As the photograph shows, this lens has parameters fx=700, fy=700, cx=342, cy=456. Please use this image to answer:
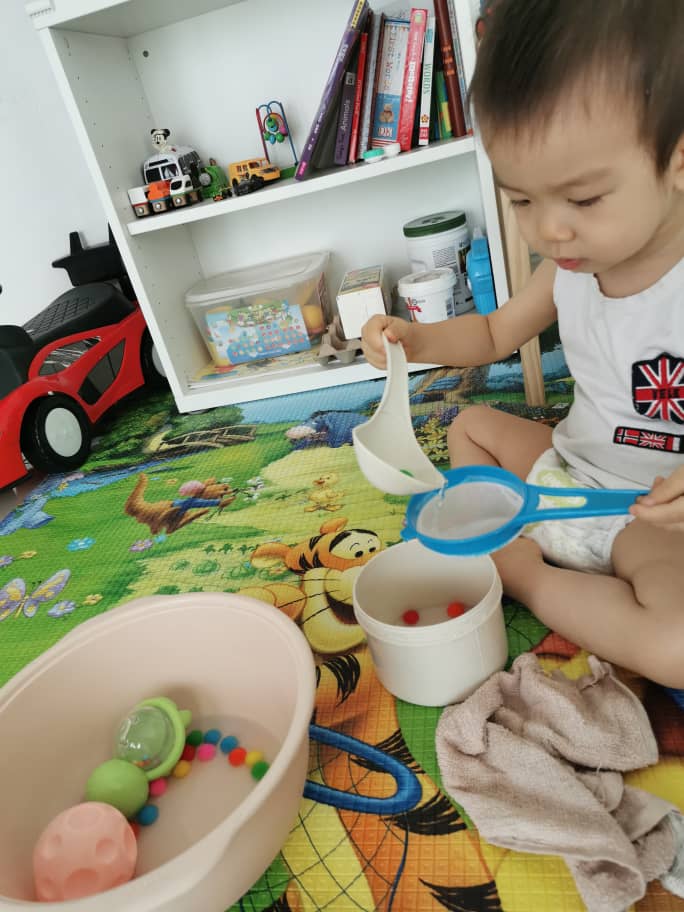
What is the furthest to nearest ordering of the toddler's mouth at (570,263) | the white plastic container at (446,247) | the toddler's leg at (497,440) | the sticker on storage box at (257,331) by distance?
the sticker on storage box at (257,331), the white plastic container at (446,247), the toddler's leg at (497,440), the toddler's mouth at (570,263)

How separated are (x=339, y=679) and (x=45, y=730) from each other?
0.80 ft

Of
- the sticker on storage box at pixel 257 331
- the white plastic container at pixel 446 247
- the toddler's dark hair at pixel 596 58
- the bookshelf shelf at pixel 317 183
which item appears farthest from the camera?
the sticker on storage box at pixel 257 331

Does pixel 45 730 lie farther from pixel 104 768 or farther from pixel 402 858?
pixel 402 858

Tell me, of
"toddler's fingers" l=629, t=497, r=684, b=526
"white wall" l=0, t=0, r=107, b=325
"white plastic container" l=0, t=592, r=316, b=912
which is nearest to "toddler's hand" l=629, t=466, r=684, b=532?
"toddler's fingers" l=629, t=497, r=684, b=526

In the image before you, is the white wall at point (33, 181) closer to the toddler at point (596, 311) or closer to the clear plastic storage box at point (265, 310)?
the clear plastic storage box at point (265, 310)

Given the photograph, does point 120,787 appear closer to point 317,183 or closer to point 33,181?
point 317,183

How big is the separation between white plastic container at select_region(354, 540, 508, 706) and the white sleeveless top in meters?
0.15

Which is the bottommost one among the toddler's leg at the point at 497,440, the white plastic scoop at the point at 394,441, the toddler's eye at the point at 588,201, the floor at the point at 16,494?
the floor at the point at 16,494

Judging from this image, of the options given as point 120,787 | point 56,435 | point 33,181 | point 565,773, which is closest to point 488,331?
point 565,773

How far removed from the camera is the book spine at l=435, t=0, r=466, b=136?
1112 millimetres

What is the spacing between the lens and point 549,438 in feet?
2.40

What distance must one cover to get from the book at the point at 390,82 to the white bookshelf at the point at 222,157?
0.27 ft

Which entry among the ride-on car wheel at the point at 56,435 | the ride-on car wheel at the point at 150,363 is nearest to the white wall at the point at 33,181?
the ride-on car wheel at the point at 150,363

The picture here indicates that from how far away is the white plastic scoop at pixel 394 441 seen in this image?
0.53 m
